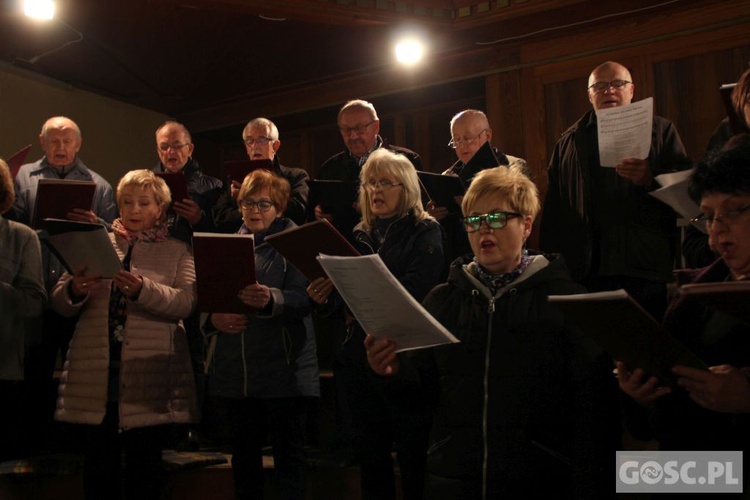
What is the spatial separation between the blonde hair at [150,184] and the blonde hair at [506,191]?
152 cm

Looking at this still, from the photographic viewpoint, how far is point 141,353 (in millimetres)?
2799

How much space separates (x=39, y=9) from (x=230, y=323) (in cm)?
223

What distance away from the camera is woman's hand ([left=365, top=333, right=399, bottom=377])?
1880 millimetres

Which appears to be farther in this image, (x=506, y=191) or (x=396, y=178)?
(x=396, y=178)

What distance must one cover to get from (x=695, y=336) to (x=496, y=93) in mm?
3763

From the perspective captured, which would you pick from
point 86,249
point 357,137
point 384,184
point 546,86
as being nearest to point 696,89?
point 546,86

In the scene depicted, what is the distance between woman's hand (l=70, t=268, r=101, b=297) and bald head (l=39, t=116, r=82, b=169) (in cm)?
118

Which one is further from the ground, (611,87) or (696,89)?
(696,89)

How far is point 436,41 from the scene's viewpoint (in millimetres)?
4973

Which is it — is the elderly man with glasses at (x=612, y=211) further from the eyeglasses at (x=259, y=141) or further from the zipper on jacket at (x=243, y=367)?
the eyeglasses at (x=259, y=141)

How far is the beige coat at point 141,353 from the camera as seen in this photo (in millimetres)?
2756

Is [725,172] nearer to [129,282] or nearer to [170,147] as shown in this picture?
[129,282]

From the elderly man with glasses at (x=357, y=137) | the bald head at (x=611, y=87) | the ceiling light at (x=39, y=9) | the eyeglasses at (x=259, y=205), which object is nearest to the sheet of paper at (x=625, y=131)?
the bald head at (x=611, y=87)

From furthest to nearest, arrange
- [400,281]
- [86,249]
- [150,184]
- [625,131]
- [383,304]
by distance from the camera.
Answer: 1. [150,184]
2. [86,249]
3. [625,131]
4. [400,281]
5. [383,304]
